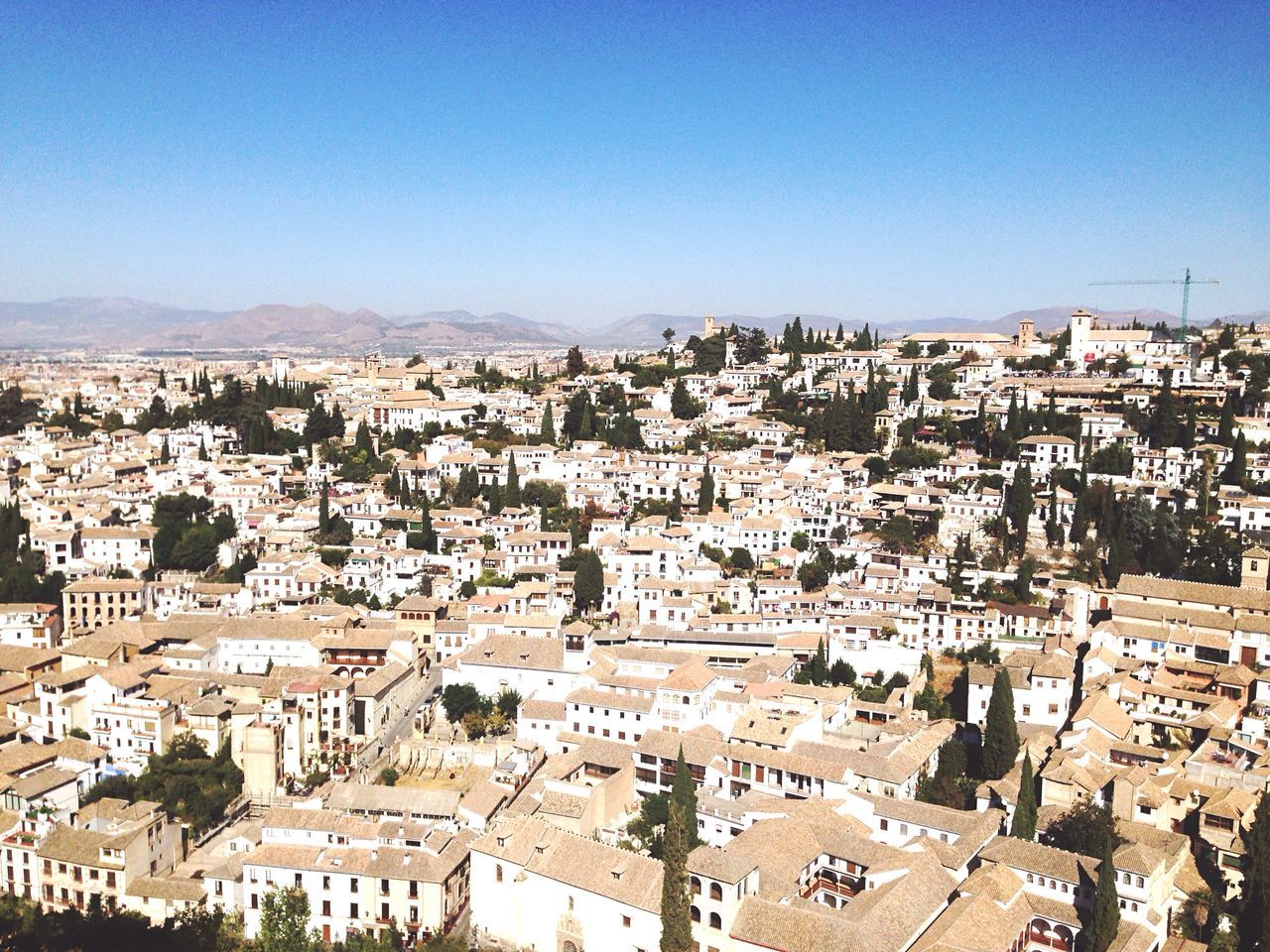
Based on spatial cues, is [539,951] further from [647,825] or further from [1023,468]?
[1023,468]

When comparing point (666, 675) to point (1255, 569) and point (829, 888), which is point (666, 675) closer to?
point (829, 888)

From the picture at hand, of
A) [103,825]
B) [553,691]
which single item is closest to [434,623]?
[553,691]

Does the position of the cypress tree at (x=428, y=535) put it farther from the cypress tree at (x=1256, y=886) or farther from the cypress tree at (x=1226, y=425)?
the cypress tree at (x=1226, y=425)

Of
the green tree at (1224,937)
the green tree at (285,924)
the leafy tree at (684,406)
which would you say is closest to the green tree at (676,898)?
the green tree at (285,924)

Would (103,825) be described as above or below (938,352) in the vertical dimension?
below

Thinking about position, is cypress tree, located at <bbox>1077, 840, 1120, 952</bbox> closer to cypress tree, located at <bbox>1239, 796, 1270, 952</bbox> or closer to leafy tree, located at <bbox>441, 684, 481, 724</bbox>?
cypress tree, located at <bbox>1239, 796, 1270, 952</bbox>

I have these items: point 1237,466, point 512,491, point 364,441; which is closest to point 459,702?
point 512,491

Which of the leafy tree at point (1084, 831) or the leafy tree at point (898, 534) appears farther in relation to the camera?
the leafy tree at point (898, 534)
